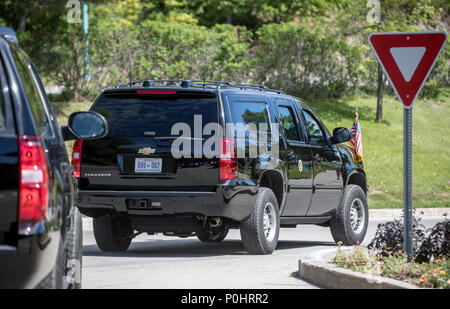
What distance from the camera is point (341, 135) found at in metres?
12.0

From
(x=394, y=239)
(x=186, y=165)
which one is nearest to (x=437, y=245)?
(x=394, y=239)

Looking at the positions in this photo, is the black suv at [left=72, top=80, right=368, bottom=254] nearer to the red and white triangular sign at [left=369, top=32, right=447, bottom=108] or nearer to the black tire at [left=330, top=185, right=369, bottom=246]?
Answer: the black tire at [left=330, top=185, right=369, bottom=246]

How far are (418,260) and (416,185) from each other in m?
15.8

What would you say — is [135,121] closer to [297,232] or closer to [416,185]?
[297,232]

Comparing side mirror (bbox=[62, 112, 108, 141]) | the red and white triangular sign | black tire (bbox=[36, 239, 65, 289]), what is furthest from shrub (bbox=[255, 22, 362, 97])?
black tire (bbox=[36, 239, 65, 289])

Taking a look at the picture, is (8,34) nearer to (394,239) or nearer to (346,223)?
(394,239)

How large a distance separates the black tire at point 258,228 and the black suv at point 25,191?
17.7ft

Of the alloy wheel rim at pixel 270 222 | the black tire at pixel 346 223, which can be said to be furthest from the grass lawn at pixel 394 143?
the alloy wheel rim at pixel 270 222

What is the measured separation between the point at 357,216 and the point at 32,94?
8515 mm

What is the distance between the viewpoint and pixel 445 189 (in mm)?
23328

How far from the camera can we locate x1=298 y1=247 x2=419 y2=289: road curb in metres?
7.18

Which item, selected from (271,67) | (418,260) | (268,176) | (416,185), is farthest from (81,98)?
(418,260)

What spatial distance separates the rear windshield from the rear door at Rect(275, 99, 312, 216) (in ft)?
4.68

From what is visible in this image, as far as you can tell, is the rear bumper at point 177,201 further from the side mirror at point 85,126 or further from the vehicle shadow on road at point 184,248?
the side mirror at point 85,126
